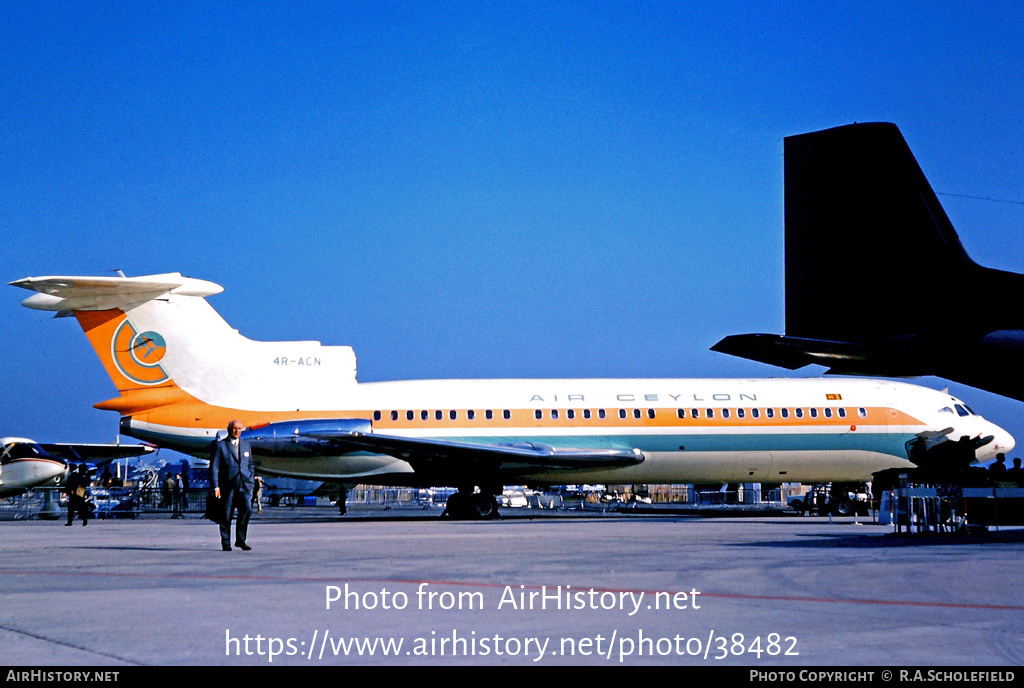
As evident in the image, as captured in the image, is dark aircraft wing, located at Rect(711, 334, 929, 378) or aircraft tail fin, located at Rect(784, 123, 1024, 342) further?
aircraft tail fin, located at Rect(784, 123, 1024, 342)

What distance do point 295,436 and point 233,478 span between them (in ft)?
39.5

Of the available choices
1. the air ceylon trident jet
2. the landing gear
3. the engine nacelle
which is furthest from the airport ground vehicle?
the engine nacelle

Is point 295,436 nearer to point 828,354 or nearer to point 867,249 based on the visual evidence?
point 867,249

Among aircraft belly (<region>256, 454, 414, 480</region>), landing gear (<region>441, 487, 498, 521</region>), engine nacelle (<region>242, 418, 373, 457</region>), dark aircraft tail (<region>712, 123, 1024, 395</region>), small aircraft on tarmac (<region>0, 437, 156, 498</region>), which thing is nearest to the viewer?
dark aircraft tail (<region>712, 123, 1024, 395</region>)

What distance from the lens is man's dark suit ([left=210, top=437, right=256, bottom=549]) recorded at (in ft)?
37.0

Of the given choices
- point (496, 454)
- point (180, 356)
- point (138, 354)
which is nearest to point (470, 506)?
point (496, 454)

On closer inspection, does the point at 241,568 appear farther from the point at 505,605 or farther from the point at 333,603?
the point at 505,605

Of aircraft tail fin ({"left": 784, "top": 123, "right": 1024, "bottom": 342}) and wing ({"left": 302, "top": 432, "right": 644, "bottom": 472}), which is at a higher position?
aircraft tail fin ({"left": 784, "top": 123, "right": 1024, "bottom": 342})

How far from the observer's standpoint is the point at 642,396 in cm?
2470

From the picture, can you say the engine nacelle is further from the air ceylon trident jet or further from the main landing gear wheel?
the main landing gear wheel

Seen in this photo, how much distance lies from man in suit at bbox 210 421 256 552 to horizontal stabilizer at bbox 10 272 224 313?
12.7 meters
